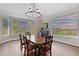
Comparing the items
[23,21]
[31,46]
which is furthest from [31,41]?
[23,21]

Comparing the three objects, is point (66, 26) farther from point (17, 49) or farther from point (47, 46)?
point (17, 49)

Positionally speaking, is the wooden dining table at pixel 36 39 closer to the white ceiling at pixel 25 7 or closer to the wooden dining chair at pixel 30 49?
the wooden dining chair at pixel 30 49

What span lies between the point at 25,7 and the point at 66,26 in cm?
86

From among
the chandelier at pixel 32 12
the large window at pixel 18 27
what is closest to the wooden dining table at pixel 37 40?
the large window at pixel 18 27

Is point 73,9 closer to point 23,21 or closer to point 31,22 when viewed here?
point 31,22

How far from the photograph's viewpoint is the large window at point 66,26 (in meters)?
2.03

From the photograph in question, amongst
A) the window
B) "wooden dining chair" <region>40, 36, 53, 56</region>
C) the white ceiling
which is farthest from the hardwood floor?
the white ceiling

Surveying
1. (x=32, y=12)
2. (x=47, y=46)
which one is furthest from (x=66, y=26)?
(x=32, y=12)

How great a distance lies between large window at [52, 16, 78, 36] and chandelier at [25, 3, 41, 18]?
363mm

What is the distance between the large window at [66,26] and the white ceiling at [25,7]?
192 millimetres

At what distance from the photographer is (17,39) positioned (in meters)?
2.09

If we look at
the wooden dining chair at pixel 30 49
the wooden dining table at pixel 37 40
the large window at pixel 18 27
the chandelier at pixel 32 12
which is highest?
the chandelier at pixel 32 12

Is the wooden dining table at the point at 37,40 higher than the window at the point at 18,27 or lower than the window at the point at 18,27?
lower

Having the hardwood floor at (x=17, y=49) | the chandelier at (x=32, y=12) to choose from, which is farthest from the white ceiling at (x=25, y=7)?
the hardwood floor at (x=17, y=49)
